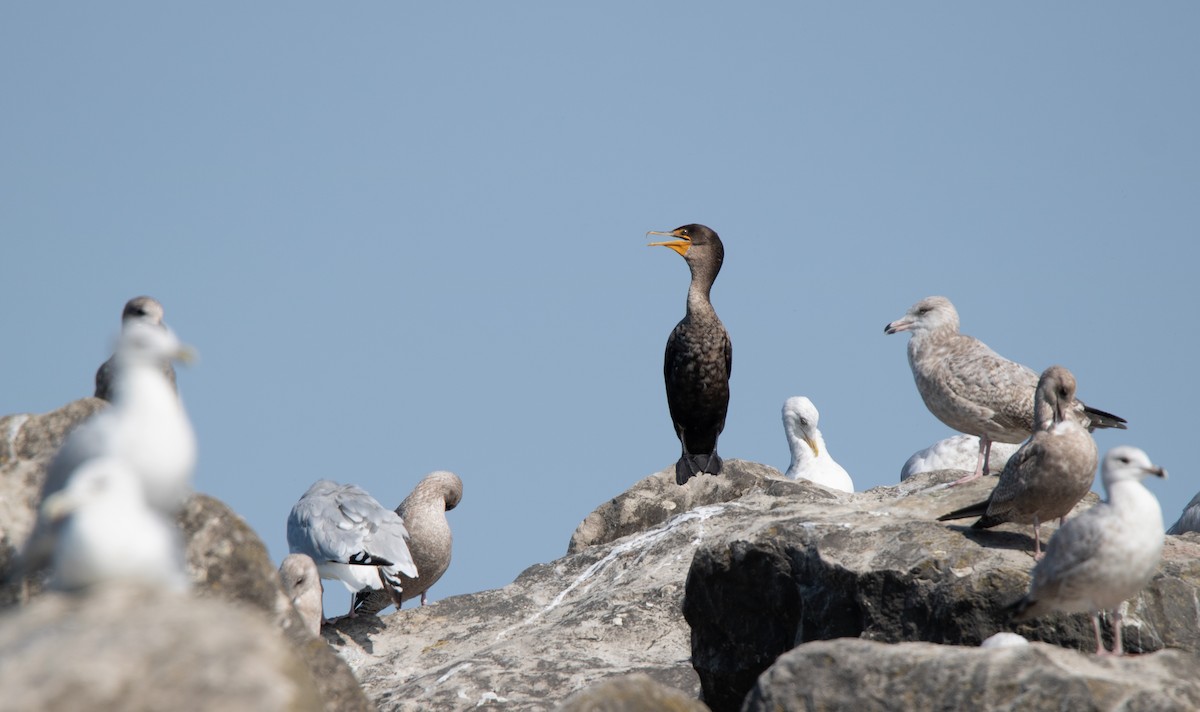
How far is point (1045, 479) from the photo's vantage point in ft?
23.7

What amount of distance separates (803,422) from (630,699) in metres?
12.2

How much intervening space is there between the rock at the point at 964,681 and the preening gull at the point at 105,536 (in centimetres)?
251

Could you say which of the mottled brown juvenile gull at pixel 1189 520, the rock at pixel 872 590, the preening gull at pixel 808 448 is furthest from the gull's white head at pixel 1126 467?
the preening gull at pixel 808 448

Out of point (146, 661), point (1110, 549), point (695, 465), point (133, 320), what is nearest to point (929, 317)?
point (695, 465)

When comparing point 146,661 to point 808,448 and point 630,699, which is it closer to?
point 630,699

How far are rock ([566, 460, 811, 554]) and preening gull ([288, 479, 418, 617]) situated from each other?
8.31 ft

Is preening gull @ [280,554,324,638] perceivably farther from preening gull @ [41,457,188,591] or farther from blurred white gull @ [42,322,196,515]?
preening gull @ [41,457,188,591]

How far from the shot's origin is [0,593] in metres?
5.18

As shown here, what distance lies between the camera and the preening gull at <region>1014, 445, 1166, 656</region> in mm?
6105

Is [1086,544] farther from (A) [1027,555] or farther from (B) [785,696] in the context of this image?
(B) [785,696]

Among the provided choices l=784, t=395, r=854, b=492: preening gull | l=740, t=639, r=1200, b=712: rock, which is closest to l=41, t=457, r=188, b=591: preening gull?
l=740, t=639, r=1200, b=712: rock

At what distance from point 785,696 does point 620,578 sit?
521cm

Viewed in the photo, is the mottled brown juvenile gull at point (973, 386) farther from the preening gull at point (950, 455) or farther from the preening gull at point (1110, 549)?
the preening gull at point (950, 455)

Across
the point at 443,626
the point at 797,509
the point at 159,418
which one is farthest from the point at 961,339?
the point at 159,418
